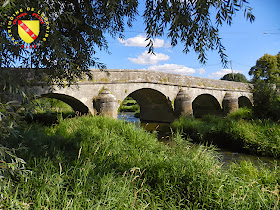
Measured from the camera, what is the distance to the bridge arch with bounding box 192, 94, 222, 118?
18.9 meters

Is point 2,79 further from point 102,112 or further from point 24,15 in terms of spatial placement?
point 102,112

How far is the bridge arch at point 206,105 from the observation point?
18938 mm

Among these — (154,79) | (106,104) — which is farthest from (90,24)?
(154,79)

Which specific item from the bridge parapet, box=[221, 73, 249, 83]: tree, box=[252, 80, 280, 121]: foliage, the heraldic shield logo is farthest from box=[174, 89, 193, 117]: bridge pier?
box=[221, 73, 249, 83]: tree

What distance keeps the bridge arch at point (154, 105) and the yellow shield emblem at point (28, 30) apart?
34.1 feet

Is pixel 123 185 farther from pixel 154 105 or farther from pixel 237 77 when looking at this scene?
pixel 237 77

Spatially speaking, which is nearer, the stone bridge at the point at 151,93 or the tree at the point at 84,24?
the tree at the point at 84,24

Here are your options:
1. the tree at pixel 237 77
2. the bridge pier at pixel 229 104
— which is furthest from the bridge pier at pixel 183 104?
the tree at pixel 237 77

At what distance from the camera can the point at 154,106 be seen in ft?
53.6

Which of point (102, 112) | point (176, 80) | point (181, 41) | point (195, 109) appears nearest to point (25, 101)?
point (181, 41)

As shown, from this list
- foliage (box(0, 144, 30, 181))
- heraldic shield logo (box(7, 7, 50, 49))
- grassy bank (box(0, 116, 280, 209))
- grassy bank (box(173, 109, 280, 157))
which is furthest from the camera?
grassy bank (box(173, 109, 280, 157))

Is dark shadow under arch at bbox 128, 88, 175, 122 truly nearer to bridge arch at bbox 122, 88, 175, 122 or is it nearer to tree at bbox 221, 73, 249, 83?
bridge arch at bbox 122, 88, 175, 122

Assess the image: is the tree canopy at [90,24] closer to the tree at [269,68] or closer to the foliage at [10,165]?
the foliage at [10,165]

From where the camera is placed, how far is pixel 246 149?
7.71 metres
